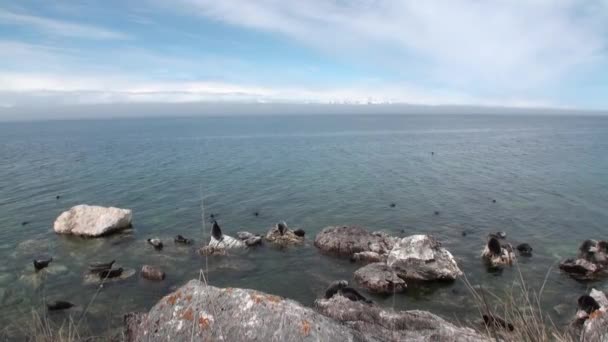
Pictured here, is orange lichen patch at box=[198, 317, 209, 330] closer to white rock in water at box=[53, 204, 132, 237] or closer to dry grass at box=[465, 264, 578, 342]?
dry grass at box=[465, 264, 578, 342]

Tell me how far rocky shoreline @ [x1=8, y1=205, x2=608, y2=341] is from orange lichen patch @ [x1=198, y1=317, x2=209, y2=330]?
0.08 ft

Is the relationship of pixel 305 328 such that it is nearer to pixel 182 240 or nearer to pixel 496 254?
pixel 496 254

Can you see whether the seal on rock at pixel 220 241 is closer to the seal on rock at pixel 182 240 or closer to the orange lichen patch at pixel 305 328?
the seal on rock at pixel 182 240

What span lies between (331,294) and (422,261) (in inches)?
288

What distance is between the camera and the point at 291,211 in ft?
133

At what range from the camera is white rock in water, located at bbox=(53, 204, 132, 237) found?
32.8 metres

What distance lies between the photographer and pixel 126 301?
866 inches

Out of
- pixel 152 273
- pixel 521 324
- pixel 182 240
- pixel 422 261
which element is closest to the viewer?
pixel 521 324

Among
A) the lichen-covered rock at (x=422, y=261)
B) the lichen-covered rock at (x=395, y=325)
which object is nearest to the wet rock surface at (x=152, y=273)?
the lichen-covered rock at (x=395, y=325)

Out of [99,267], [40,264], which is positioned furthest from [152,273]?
[40,264]

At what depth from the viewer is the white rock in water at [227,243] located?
2934 cm

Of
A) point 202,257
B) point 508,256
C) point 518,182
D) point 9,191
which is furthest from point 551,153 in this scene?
point 9,191

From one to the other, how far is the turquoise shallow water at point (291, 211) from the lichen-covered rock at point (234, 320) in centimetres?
576

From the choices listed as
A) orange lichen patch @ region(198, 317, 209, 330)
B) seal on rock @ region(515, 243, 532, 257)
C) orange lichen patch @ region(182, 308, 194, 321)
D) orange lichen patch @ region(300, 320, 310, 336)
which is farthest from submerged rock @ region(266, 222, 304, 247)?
orange lichen patch @ region(300, 320, 310, 336)
